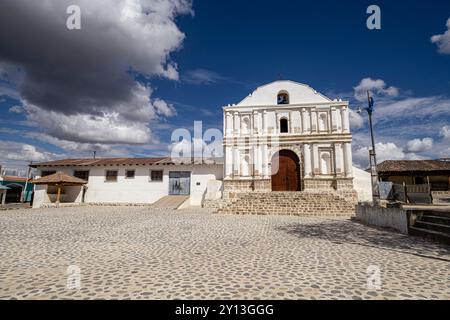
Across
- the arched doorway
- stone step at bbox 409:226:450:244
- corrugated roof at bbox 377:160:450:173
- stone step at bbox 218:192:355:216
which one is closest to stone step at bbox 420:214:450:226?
stone step at bbox 409:226:450:244

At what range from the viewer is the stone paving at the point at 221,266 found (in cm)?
331

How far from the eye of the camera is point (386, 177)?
26.0m

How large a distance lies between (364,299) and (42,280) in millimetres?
4674

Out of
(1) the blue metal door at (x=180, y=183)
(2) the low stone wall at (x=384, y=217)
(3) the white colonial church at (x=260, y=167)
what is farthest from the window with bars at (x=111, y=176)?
(2) the low stone wall at (x=384, y=217)

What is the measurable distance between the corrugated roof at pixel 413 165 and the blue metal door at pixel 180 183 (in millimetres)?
20296

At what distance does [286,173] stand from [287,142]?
2409 millimetres

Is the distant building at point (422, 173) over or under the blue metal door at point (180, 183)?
over

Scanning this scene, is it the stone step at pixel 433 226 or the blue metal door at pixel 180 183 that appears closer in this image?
the stone step at pixel 433 226

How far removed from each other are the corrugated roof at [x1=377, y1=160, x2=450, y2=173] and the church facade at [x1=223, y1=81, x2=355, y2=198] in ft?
38.3

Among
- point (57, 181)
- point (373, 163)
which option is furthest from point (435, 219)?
point (57, 181)

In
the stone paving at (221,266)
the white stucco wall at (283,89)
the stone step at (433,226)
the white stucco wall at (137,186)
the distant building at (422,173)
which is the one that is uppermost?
the white stucco wall at (283,89)

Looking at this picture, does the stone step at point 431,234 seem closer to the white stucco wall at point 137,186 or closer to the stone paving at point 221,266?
the stone paving at point 221,266

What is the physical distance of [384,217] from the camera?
371 inches

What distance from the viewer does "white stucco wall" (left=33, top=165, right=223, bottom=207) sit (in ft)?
66.8
